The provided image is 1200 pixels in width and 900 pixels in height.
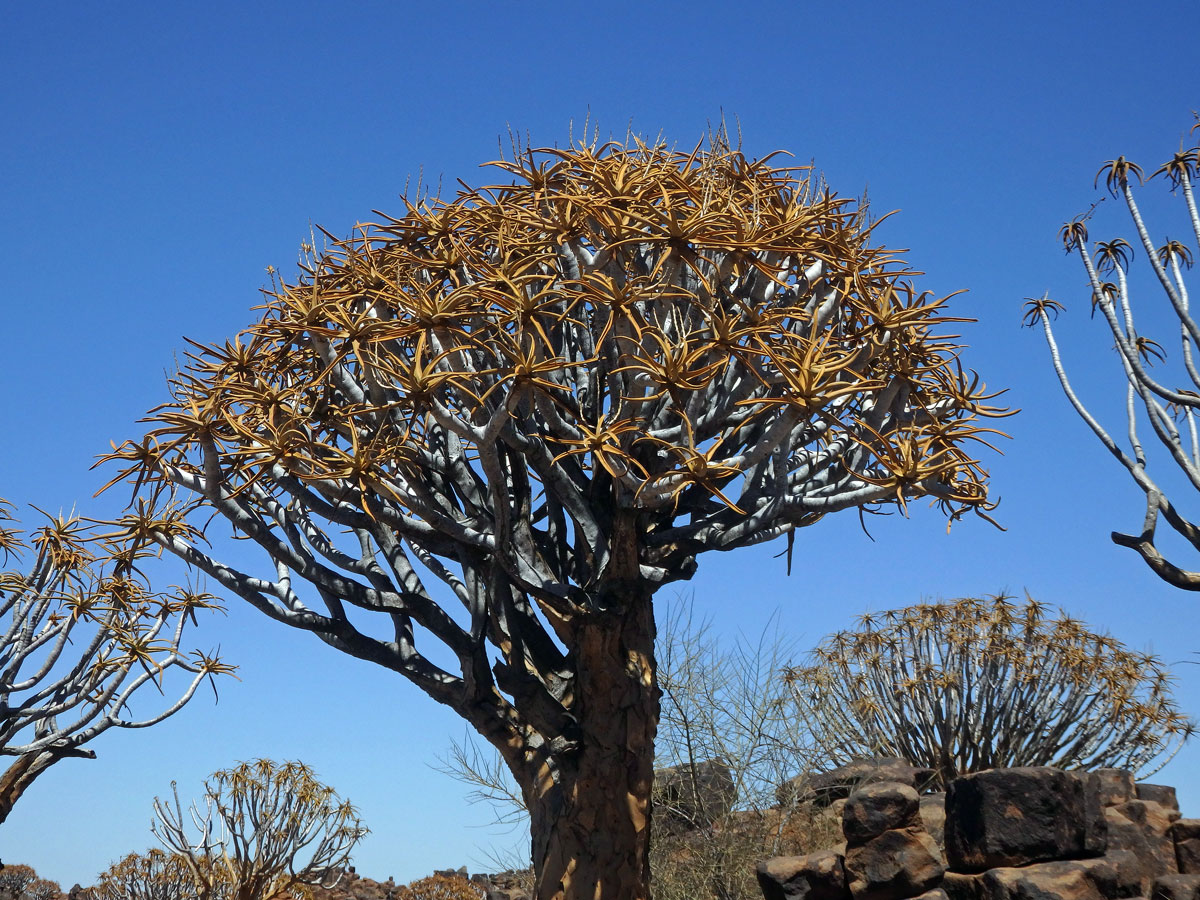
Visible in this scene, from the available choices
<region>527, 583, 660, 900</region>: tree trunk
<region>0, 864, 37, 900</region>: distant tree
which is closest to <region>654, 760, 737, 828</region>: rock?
<region>527, 583, 660, 900</region>: tree trunk

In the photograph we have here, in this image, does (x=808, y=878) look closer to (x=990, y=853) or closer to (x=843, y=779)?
(x=990, y=853)

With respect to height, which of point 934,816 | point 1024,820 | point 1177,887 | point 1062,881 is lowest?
point 1177,887

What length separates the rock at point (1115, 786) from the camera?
1053 cm

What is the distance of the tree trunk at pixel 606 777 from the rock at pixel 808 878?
2589 mm

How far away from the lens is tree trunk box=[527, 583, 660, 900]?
673cm

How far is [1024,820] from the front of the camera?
839 cm

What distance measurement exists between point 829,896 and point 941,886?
2.84 feet

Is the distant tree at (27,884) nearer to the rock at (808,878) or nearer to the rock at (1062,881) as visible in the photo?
the rock at (808,878)

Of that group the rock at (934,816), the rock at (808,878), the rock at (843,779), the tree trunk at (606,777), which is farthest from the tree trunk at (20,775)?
the rock at (934,816)

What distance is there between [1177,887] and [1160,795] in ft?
10.2

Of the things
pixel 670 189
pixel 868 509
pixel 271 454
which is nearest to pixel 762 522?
pixel 868 509

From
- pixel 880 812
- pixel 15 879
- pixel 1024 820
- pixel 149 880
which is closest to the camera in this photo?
pixel 1024 820

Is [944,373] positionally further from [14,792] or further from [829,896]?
[14,792]

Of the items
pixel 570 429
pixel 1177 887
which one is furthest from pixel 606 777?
pixel 1177 887
